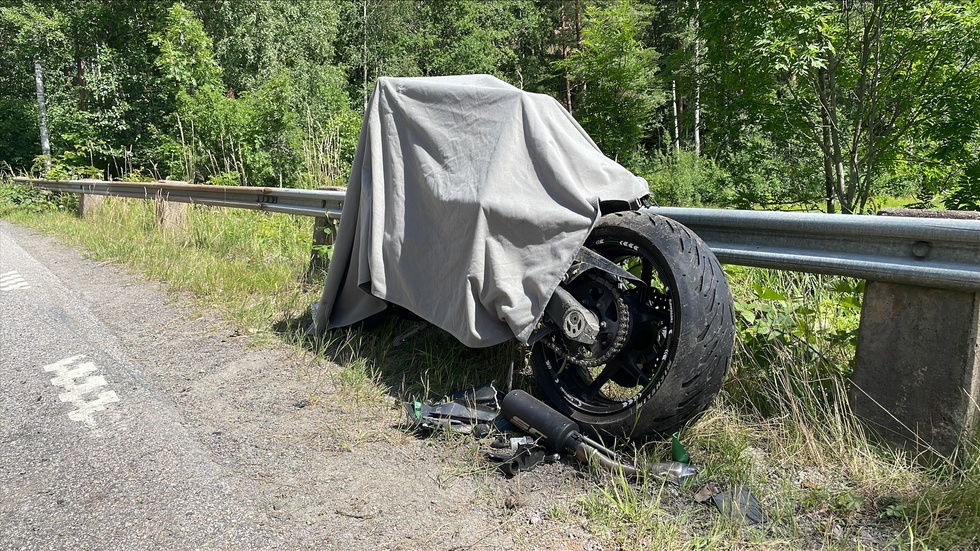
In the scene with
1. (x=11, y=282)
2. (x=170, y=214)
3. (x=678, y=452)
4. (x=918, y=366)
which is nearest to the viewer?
(x=918, y=366)

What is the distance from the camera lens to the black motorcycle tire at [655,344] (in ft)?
8.83


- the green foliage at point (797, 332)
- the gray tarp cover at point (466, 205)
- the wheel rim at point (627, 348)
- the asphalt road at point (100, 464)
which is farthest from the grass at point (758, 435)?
the asphalt road at point (100, 464)

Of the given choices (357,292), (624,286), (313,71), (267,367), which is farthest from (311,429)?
(313,71)

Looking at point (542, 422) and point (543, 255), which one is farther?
point (543, 255)

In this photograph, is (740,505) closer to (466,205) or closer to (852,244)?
(852,244)

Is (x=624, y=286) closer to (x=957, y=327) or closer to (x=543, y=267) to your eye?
(x=543, y=267)

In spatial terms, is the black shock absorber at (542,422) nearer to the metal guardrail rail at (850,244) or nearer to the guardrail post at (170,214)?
the metal guardrail rail at (850,244)

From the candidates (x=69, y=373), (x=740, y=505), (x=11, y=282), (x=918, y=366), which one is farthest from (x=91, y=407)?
(x=11, y=282)

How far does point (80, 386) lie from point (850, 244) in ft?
13.2

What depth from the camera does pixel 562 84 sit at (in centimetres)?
4356

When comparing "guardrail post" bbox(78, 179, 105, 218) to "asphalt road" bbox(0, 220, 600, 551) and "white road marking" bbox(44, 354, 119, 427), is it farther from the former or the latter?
"white road marking" bbox(44, 354, 119, 427)

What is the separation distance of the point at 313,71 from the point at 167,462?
104 ft

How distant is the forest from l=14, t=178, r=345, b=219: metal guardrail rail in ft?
3.45

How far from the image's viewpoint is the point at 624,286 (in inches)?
121
